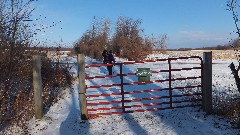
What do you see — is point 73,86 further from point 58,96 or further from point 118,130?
point 118,130

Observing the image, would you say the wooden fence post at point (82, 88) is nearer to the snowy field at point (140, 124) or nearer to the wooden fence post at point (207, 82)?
the snowy field at point (140, 124)

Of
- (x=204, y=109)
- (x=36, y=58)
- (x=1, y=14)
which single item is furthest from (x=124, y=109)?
(x=1, y=14)

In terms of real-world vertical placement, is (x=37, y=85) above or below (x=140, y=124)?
above

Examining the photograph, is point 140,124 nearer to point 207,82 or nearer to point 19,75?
point 207,82

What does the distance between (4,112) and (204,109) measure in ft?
21.6

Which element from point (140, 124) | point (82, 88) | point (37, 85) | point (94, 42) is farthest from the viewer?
point (94, 42)

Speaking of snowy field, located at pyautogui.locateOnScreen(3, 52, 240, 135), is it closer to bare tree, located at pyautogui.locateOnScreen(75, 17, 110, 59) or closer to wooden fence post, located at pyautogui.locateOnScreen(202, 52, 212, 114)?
wooden fence post, located at pyautogui.locateOnScreen(202, 52, 212, 114)

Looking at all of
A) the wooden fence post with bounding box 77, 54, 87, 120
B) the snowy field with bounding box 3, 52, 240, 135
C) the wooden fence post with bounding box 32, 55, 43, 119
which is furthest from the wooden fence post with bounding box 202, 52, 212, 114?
the wooden fence post with bounding box 32, 55, 43, 119

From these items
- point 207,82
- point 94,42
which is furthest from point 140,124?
point 94,42

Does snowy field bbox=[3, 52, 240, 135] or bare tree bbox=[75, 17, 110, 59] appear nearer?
snowy field bbox=[3, 52, 240, 135]

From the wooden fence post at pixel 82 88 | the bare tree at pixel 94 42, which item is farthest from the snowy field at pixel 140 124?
the bare tree at pixel 94 42

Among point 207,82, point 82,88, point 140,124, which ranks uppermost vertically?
point 207,82

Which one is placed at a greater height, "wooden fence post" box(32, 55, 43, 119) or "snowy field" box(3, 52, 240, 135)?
"wooden fence post" box(32, 55, 43, 119)

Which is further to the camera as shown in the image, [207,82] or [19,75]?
[19,75]
